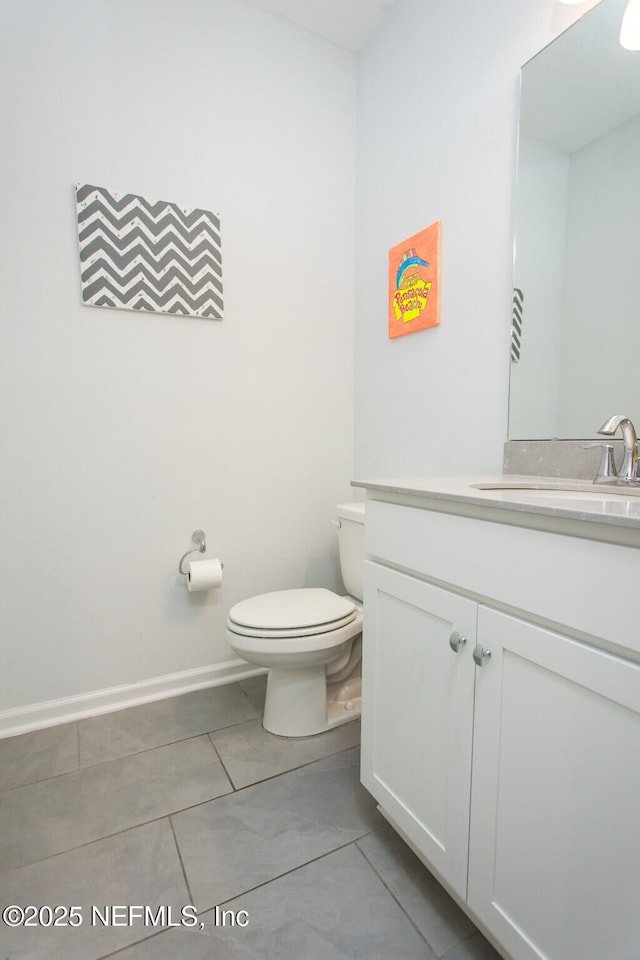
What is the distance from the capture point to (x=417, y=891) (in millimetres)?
977

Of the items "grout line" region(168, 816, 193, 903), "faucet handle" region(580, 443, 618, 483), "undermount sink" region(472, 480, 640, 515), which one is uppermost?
"faucet handle" region(580, 443, 618, 483)

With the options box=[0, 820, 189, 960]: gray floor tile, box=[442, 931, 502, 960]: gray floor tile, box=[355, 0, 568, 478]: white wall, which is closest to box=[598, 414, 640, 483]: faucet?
box=[355, 0, 568, 478]: white wall

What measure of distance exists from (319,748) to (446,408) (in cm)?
117

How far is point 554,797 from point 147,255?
1.82 meters

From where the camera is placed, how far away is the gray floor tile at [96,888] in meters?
0.89

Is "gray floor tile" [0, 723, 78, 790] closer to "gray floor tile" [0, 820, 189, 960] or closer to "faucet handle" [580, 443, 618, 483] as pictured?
"gray floor tile" [0, 820, 189, 960]

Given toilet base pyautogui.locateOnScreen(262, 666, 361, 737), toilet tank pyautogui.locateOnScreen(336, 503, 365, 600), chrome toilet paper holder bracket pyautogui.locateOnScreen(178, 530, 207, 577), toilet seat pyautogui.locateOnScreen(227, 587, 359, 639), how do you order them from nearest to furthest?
toilet seat pyautogui.locateOnScreen(227, 587, 359, 639) < toilet base pyautogui.locateOnScreen(262, 666, 361, 737) < toilet tank pyautogui.locateOnScreen(336, 503, 365, 600) < chrome toilet paper holder bracket pyautogui.locateOnScreen(178, 530, 207, 577)

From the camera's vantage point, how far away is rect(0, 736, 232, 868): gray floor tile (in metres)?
1.12

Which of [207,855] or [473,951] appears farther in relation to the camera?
[207,855]

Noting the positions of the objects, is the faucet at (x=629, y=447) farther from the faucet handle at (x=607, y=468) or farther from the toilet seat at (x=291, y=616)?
the toilet seat at (x=291, y=616)

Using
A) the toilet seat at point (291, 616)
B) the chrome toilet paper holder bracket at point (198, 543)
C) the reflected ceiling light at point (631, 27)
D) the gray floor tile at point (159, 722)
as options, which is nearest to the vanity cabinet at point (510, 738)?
the toilet seat at point (291, 616)

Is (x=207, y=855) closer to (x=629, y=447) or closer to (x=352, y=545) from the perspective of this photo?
(x=352, y=545)

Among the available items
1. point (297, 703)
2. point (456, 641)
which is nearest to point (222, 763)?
point (297, 703)

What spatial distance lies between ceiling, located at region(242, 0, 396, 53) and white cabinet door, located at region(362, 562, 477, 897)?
2.02 m
